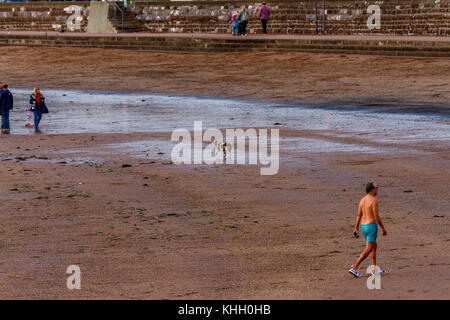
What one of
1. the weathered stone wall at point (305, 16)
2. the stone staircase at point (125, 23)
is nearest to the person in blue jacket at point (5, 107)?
the weathered stone wall at point (305, 16)

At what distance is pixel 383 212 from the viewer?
41.2 feet

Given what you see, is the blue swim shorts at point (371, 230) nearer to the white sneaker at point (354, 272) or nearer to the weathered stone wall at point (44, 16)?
the white sneaker at point (354, 272)

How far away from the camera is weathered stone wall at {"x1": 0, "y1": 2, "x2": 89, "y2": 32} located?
5581 cm

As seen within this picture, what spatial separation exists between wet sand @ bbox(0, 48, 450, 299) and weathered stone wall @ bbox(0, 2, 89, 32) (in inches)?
1428

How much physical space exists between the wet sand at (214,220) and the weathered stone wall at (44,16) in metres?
36.3

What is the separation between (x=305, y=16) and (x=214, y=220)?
33.0 metres

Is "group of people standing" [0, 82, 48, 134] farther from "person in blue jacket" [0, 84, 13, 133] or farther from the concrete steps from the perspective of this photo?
the concrete steps

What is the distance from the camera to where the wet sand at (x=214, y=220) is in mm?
9578

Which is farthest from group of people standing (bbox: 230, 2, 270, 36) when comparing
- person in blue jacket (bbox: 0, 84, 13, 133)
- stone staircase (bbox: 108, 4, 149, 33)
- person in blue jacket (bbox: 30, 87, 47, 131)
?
person in blue jacket (bbox: 0, 84, 13, 133)

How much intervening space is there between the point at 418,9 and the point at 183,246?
30.5m

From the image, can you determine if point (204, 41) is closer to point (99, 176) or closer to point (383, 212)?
point (99, 176)

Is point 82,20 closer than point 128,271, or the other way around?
point 128,271

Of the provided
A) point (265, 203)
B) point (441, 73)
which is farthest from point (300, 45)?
point (265, 203)

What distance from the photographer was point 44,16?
57.8 meters
